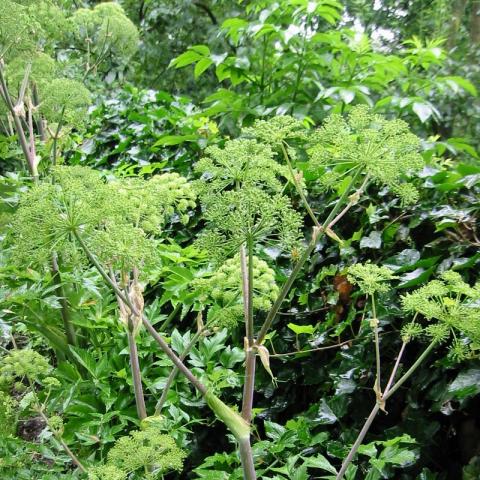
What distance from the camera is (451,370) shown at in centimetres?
155

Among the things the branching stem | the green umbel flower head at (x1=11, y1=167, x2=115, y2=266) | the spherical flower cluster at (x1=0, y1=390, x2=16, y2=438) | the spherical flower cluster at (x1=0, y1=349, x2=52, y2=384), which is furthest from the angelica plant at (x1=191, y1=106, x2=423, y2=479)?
the spherical flower cluster at (x1=0, y1=390, x2=16, y2=438)

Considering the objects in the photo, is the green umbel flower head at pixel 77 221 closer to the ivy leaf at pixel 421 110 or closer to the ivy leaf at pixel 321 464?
the ivy leaf at pixel 321 464

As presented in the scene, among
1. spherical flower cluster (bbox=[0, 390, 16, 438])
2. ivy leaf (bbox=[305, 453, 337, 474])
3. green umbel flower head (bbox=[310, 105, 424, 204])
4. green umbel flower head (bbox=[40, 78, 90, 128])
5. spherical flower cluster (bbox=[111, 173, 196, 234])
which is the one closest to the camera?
green umbel flower head (bbox=[310, 105, 424, 204])

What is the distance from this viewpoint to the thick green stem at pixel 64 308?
2.02 m

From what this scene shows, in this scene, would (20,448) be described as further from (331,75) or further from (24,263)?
(331,75)

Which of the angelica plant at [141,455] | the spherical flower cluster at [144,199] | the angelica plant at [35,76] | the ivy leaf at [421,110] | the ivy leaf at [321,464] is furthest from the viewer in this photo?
the ivy leaf at [421,110]

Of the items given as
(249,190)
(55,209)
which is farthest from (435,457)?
(55,209)

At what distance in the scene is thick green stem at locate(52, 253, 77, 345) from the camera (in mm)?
2020

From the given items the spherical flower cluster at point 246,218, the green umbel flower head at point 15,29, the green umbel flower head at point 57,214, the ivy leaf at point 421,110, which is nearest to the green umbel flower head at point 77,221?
the green umbel flower head at point 57,214

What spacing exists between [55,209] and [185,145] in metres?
2.33

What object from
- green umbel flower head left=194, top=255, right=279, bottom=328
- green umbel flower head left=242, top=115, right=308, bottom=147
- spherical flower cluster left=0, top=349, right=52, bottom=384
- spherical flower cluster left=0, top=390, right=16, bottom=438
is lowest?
spherical flower cluster left=0, top=390, right=16, bottom=438

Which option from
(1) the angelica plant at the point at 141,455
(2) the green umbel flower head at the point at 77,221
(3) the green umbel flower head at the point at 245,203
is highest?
(3) the green umbel flower head at the point at 245,203

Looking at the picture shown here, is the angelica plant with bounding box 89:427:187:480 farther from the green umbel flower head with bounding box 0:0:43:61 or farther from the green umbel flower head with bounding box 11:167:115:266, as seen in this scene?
the green umbel flower head with bounding box 0:0:43:61

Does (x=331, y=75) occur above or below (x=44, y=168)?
above
